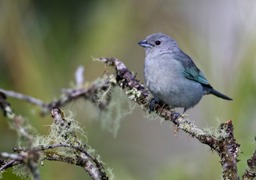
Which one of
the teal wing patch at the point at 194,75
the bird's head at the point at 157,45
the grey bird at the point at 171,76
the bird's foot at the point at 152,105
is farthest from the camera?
the bird's head at the point at 157,45

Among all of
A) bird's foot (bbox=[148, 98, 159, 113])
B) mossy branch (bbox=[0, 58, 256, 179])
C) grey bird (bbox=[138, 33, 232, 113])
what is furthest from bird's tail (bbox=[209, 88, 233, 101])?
mossy branch (bbox=[0, 58, 256, 179])

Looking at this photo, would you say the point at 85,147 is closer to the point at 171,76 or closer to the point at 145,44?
the point at 171,76

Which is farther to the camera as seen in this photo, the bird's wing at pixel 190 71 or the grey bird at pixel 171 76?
the bird's wing at pixel 190 71

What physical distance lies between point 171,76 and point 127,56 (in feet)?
9.91

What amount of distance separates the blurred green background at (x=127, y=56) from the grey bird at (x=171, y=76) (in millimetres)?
486

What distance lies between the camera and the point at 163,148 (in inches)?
297

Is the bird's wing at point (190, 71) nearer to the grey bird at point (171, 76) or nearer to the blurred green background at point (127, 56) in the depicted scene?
the grey bird at point (171, 76)

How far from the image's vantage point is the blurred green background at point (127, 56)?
4.96 meters

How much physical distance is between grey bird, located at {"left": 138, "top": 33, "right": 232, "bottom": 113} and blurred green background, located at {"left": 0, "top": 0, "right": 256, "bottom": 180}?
49cm

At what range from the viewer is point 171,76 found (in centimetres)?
416

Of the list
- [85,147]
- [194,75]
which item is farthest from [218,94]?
[85,147]

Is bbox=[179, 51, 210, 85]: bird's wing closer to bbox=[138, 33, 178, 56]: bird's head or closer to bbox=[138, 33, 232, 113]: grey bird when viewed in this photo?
bbox=[138, 33, 232, 113]: grey bird

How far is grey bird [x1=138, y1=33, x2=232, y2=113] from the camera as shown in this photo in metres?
4.02

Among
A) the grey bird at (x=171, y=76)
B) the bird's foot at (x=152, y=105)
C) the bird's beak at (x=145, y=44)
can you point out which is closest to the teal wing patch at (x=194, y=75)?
the grey bird at (x=171, y=76)
